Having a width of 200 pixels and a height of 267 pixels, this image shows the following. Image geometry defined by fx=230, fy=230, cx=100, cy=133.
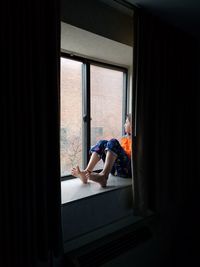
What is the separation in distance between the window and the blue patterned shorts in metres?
0.19

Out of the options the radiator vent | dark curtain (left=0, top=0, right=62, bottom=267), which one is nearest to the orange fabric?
the radiator vent

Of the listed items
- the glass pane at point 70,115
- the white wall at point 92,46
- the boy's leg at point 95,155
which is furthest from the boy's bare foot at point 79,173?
the white wall at point 92,46

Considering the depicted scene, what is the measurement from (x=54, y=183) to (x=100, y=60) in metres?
1.35

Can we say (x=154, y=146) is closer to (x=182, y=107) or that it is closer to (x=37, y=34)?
(x=182, y=107)

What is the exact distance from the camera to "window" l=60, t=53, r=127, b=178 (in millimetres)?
1911

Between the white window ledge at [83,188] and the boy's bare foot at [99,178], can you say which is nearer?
the white window ledge at [83,188]

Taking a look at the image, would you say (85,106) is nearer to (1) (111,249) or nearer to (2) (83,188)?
(2) (83,188)

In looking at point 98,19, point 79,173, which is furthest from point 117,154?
point 98,19

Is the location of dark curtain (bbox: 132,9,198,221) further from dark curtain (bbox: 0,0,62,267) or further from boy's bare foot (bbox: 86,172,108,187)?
dark curtain (bbox: 0,0,62,267)

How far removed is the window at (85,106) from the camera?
191 centimetres

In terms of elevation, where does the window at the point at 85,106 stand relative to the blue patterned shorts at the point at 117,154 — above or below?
above

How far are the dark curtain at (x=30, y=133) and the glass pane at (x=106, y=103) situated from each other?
96 cm

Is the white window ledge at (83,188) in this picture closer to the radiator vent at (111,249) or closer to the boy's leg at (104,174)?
the boy's leg at (104,174)

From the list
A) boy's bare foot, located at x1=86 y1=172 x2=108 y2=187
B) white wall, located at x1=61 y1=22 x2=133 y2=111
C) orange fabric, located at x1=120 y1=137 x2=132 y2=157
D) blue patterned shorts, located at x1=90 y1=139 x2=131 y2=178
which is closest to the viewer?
white wall, located at x1=61 y1=22 x2=133 y2=111
